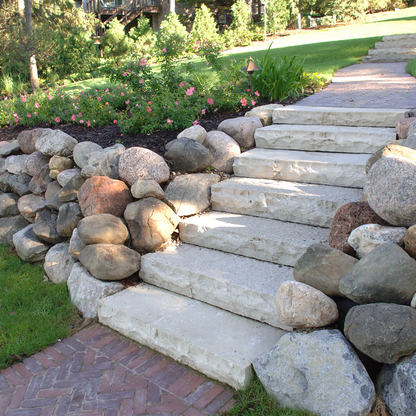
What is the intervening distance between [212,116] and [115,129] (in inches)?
54.2

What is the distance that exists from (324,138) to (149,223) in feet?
7.00

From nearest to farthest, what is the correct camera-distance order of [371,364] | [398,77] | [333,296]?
[371,364] < [333,296] < [398,77]

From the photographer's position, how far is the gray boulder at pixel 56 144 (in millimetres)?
4652

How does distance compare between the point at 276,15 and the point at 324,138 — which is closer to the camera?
the point at 324,138

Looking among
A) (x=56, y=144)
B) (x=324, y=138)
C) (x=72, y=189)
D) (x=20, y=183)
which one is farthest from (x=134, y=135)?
(x=324, y=138)

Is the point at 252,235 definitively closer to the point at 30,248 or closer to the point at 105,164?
the point at 105,164

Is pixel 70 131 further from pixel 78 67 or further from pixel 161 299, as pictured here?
pixel 78 67

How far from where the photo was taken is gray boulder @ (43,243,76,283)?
381cm

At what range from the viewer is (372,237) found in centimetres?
233

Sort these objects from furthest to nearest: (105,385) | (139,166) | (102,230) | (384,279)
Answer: (139,166) < (102,230) < (105,385) < (384,279)

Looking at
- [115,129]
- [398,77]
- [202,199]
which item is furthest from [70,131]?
[398,77]

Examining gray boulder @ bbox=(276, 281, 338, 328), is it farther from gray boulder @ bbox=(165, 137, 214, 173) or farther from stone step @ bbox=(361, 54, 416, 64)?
stone step @ bbox=(361, 54, 416, 64)

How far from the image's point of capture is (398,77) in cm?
702

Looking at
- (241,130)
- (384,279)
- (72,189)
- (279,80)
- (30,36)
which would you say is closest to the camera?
(384,279)
